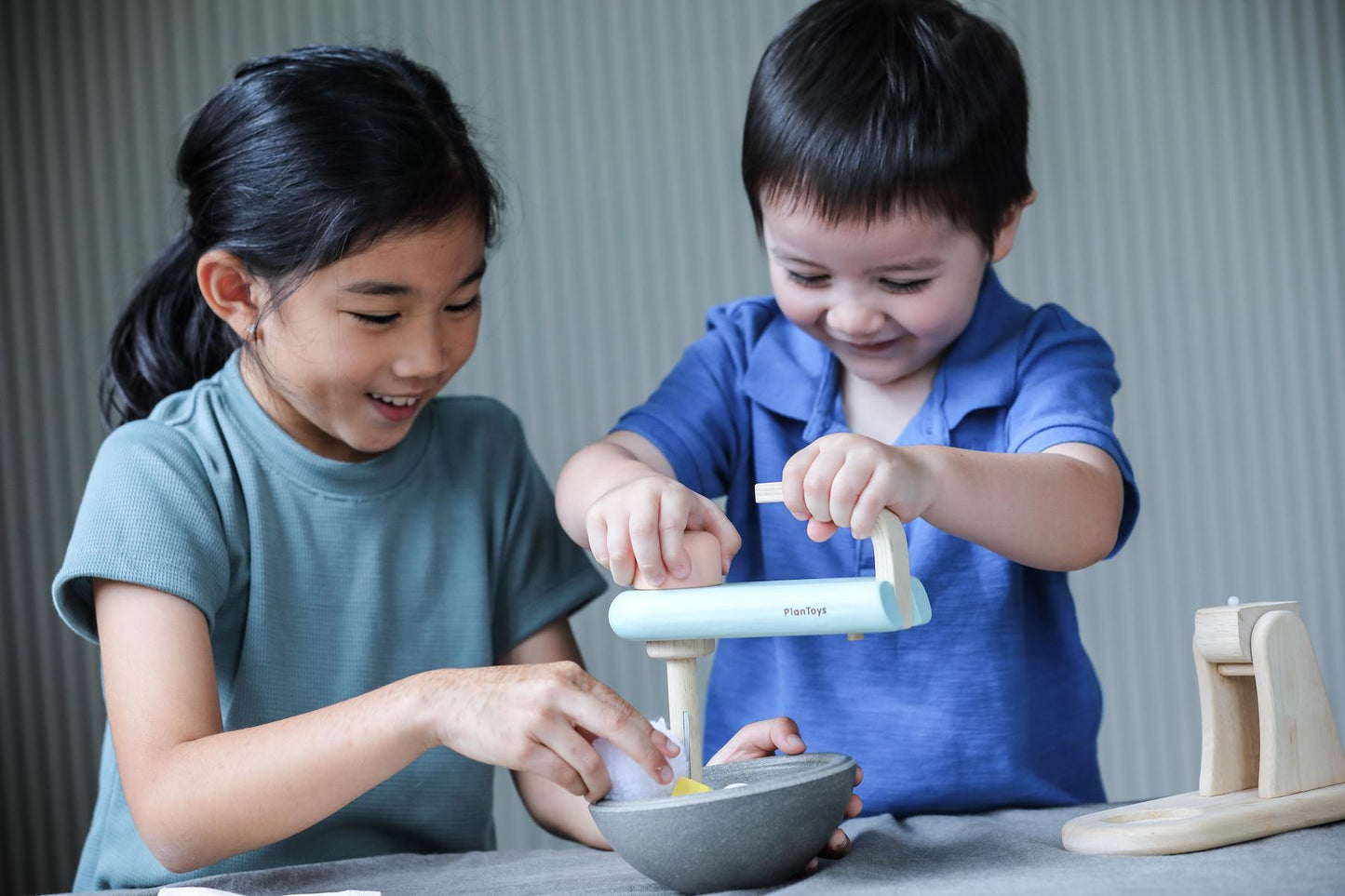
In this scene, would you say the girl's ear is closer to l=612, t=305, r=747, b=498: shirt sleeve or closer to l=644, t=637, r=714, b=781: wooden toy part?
l=612, t=305, r=747, b=498: shirt sleeve

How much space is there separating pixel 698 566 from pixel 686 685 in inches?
2.7

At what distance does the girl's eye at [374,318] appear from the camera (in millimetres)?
949

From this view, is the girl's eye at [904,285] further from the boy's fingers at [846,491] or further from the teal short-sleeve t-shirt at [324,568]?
the teal short-sleeve t-shirt at [324,568]

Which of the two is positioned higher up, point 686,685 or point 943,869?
point 686,685

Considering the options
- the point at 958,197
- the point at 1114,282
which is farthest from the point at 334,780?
the point at 1114,282

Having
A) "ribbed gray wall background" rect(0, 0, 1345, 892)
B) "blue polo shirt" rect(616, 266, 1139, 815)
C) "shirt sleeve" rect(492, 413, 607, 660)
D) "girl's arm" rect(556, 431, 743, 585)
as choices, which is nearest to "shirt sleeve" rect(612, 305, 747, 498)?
"blue polo shirt" rect(616, 266, 1139, 815)

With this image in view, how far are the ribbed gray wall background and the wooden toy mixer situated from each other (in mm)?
1311

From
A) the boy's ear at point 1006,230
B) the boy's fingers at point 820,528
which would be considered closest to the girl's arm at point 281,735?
the boy's fingers at point 820,528

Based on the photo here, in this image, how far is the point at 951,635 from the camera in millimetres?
1026

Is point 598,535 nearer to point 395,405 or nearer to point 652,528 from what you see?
point 652,528

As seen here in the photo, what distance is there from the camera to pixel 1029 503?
840 mm

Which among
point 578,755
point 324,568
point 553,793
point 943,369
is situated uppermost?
point 943,369

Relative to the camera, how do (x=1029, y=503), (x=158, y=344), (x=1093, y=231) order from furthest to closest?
(x=1093, y=231) < (x=158, y=344) < (x=1029, y=503)

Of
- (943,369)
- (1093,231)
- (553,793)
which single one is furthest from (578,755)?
(1093,231)
